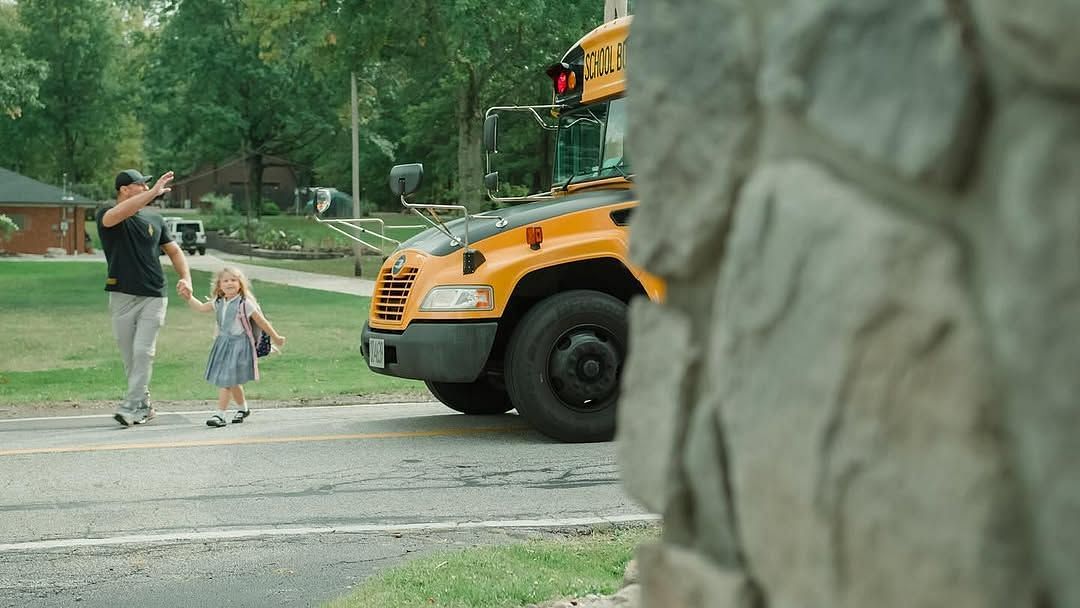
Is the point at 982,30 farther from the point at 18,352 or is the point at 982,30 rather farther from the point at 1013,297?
the point at 18,352

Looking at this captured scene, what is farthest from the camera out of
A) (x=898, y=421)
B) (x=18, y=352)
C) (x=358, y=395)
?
(x=18, y=352)

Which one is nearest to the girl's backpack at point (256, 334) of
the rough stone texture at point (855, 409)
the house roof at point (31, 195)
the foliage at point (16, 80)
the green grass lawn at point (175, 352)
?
the green grass lawn at point (175, 352)

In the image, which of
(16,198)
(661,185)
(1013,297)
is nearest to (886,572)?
(1013,297)

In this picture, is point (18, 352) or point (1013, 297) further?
point (18, 352)

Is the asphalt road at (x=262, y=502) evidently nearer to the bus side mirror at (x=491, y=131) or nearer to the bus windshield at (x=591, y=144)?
the bus windshield at (x=591, y=144)

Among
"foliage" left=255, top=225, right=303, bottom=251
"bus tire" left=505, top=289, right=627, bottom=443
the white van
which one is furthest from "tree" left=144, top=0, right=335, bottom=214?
"bus tire" left=505, top=289, right=627, bottom=443

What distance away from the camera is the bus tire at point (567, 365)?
27.6 feet

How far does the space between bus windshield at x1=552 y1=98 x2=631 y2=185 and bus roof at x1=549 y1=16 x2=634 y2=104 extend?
0.09 metres

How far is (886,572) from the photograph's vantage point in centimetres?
143

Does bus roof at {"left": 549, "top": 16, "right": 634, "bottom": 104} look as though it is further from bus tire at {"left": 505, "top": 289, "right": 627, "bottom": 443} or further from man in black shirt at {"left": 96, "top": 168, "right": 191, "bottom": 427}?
man in black shirt at {"left": 96, "top": 168, "right": 191, "bottom": 427}

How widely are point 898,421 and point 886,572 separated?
16 centimetres

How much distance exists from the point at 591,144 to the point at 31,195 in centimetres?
5619

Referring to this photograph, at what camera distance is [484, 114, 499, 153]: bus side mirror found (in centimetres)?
961

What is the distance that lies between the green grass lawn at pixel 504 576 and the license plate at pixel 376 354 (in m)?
3.19
